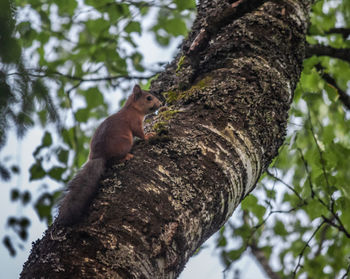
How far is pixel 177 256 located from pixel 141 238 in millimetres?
171

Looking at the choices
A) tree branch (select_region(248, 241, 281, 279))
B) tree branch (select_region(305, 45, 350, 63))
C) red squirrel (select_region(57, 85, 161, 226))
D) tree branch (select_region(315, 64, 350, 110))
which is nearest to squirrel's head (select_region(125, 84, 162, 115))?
red squirrel (select_region(57, 85, 161, 226))

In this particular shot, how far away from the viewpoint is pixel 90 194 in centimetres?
144

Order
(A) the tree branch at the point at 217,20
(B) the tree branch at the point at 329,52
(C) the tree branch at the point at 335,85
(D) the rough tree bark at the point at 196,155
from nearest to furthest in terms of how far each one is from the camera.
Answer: (D) the rough tree bark at the point at 196,155 < (A) the tree branch at the point at 217,20 < (B) the tree branch at the point at 329,52 < (C) the tree branch at the point at 335,85

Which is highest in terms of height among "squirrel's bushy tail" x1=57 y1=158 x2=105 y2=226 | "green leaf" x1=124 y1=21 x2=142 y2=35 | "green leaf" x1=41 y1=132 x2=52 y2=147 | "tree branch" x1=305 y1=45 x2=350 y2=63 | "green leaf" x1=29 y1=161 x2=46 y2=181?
"green leaf" x1=124 y1=21 x2=142 y2=35

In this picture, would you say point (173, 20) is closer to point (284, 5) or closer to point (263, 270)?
point (284, 5)

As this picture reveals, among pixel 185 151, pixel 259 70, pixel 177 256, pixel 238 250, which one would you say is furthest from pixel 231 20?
pixel 238 250

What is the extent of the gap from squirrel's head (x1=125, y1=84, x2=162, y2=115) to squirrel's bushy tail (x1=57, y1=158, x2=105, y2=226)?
0.92m

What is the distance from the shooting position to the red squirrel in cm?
136

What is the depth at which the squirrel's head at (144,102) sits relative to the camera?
2.58 meters

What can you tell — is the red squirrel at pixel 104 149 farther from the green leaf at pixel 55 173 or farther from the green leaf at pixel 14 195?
the green leaf at pixel 55 173

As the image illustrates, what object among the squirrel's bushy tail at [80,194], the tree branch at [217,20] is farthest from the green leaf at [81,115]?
the squirrel's bushy tail at [80,194]

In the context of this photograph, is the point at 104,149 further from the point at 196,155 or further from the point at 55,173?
the point at 55,173

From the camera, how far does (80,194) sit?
1441 millimetres

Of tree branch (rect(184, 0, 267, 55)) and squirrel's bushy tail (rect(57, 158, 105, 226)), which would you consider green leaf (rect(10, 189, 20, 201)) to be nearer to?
squirrel's bushy tail (rect(57, 158, 105, 226))
